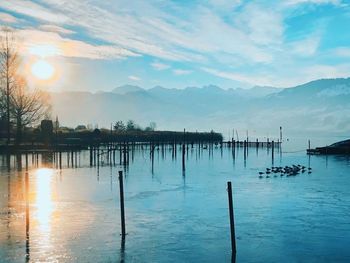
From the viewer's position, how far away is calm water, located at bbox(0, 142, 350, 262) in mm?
16156

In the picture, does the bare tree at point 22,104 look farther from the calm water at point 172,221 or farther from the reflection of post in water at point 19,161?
the calm water at point 172,221

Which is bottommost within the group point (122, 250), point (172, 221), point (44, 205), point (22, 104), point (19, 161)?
point (122, 250)

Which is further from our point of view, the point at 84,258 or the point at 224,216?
the point at 224,216

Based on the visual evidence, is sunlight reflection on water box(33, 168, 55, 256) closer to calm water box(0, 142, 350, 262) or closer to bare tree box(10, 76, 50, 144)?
calm water box(0, 142, 350, 262)

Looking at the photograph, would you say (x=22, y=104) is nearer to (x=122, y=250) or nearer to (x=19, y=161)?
(x=19, y=161)

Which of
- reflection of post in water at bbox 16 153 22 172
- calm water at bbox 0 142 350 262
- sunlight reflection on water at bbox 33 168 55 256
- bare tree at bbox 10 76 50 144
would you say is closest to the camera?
calm water at bbox 0 142 350 262

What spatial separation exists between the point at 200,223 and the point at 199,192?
962cm

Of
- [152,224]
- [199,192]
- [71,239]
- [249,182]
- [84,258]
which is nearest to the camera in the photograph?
[84,258]

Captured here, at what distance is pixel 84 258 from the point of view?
15.4 meters

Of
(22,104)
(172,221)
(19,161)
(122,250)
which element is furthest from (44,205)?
(22,104)

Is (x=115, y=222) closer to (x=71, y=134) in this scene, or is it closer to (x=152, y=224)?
(x=152, y=224)

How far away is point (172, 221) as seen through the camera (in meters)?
21.1

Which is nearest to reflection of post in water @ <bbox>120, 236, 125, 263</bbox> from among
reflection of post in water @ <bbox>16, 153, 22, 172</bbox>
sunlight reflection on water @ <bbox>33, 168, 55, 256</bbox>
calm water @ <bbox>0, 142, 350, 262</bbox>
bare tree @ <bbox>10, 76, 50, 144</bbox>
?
calm water @ <bbox>0, 142, 350, 262</bbox>

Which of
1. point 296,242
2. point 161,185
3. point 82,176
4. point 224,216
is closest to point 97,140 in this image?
point 82,176
